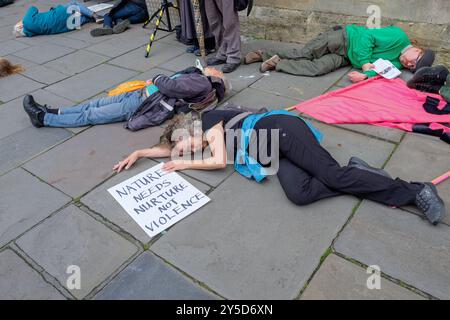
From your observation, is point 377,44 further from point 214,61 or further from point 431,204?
point 431,204

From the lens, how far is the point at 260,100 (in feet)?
10.9

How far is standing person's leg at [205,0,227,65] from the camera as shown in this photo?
3871 mm

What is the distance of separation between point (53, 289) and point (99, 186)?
2.68ft

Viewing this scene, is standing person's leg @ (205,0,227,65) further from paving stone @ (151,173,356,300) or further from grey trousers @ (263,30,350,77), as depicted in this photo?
paving stone @ (151,173,356,300)

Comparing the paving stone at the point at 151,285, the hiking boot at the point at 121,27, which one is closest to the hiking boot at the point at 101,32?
the hiking boot at the point at 121,27

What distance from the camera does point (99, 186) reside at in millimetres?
2422

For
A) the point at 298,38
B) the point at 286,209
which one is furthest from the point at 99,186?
the point at 298,38

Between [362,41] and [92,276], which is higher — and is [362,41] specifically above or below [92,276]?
above

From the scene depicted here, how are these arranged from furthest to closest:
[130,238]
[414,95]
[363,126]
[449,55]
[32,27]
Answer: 1. [32,27]
2. [449,55]
3. [414,95]
4. [363,126]
5. [130,238]

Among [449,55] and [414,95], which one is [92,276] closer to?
[414,95]

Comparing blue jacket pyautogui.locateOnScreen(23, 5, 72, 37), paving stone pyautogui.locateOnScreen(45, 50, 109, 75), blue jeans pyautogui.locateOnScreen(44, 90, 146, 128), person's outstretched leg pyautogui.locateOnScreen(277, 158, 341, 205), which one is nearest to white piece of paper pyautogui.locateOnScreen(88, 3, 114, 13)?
blue jacket pyautogui.locateOnScreen(23, 5, 72, 37)

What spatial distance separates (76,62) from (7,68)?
82 cm

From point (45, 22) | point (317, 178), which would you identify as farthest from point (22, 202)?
point (45, 22)

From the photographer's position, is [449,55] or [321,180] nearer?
[321,180]
